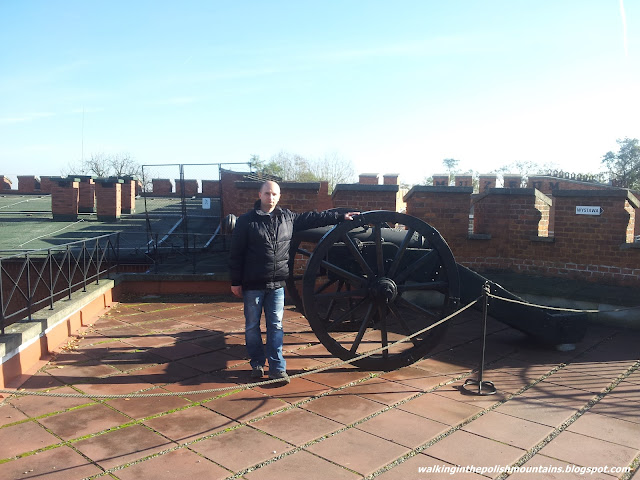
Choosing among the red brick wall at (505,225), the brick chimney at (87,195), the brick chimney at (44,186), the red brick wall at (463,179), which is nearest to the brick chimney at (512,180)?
the red brick wall at (463,179)

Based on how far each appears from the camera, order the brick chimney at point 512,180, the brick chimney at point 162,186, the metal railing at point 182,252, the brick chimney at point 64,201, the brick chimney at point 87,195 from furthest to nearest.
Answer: the brick chimney at point 162,186 → the brick chimney at point 512,180 → the brick chimney at point 87,195 → the brick chimney at point 64,201 → the metal railing at point 182,252

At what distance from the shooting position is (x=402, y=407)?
399 cm

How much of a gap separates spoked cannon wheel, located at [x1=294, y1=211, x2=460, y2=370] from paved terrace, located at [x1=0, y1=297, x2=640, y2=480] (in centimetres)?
31

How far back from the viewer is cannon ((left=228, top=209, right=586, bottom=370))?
468cm

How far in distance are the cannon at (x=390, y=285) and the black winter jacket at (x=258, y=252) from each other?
0.94 ft

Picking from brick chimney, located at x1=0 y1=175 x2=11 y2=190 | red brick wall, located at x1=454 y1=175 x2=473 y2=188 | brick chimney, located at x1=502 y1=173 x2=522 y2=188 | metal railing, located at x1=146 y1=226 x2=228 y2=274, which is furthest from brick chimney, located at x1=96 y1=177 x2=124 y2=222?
brick chimney, located at x1=502 y1=173 x2=522 y2=188

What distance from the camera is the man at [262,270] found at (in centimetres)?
441

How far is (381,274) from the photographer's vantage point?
4.84 m

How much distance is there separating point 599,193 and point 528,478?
553 cm

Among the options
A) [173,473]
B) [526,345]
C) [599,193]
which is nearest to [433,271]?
[526,345]

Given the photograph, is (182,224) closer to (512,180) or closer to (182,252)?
(182,252)

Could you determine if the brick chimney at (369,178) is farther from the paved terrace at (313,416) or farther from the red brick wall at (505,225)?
the paved terrace at (313,416)

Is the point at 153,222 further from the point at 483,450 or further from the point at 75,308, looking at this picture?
the point at 483,450

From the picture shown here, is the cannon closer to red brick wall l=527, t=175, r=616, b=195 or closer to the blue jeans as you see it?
the blue jeans
